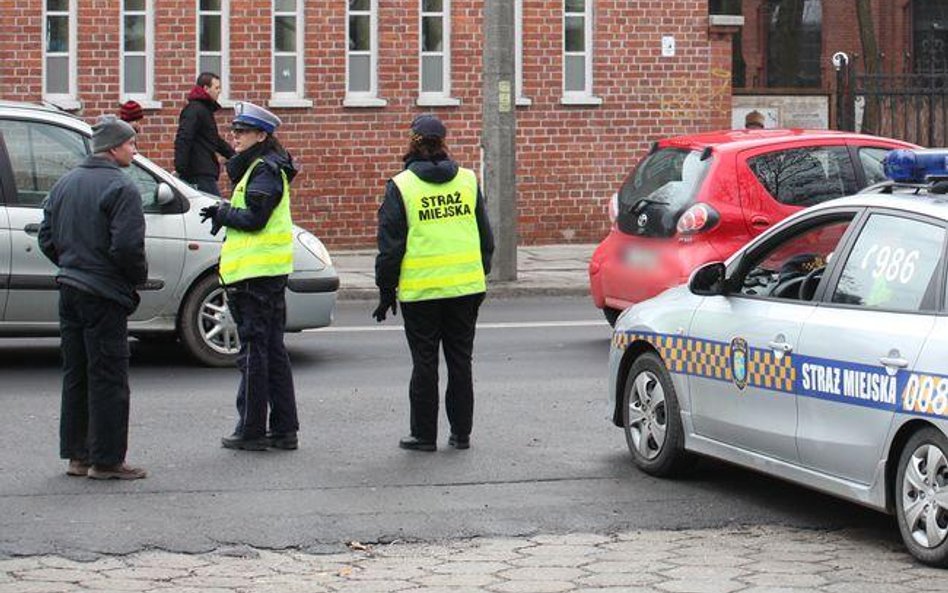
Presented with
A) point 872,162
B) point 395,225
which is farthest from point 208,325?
point 872,162

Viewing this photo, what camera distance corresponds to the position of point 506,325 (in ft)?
53.5

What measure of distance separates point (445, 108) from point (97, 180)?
1483cm

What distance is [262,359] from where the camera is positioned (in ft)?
33.4

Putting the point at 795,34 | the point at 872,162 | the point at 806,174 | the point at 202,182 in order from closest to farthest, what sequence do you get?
the point at 806,174
the point at 872,162
the point at 202,182
the point at 795,34

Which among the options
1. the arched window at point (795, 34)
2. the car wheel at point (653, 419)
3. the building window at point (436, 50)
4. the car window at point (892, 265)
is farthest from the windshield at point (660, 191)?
the arched window at point (795, 34)

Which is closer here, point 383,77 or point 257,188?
point 257,188

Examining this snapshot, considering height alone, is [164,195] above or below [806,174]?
below

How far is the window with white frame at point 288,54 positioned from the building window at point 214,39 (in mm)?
579

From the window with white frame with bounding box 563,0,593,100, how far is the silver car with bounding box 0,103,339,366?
11.5 m

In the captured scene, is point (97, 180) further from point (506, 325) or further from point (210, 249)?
point (506, 325)

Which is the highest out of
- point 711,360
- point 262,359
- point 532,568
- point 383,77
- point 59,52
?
point 59,52

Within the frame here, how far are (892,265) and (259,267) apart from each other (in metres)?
3.39

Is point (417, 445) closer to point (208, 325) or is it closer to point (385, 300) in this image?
point (385, 300)

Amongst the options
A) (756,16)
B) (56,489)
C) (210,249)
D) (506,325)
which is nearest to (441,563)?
(56,489)
